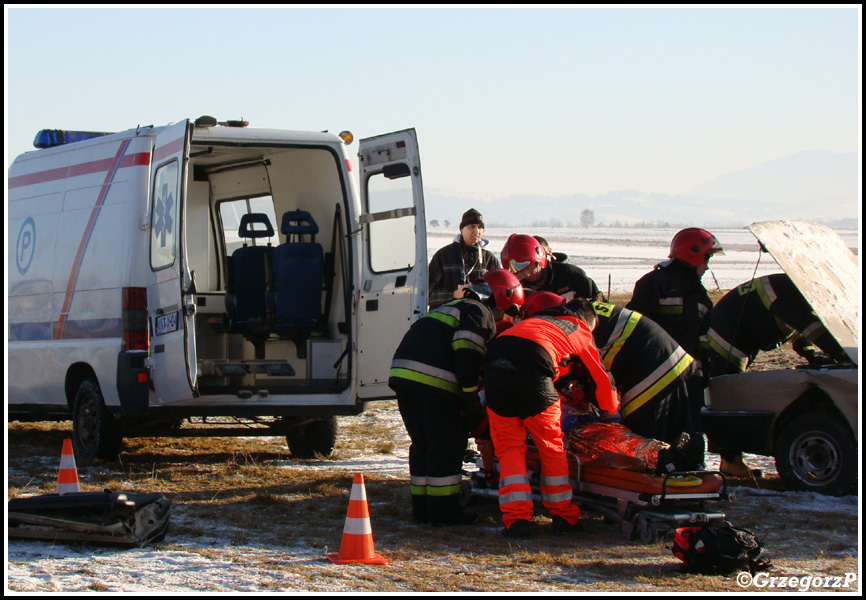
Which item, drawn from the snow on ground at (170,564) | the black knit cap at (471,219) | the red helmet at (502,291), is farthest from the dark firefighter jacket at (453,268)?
the snow on ground at (170,564)

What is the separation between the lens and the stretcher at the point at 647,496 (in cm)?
591

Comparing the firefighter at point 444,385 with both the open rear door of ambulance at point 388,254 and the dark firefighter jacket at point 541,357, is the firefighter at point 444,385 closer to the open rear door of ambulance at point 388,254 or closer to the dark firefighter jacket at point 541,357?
the dark firefighter jacket at point 541,357

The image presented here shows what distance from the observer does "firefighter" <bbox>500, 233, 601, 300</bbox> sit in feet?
25.5

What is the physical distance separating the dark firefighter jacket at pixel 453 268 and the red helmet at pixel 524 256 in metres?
1.35

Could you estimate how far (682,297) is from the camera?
317 inches

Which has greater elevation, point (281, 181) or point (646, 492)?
point (281, 181)

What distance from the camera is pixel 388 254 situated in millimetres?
8547

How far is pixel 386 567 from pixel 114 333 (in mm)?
3925

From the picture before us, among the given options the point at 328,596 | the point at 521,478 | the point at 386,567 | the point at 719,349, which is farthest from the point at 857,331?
the point at 328,596

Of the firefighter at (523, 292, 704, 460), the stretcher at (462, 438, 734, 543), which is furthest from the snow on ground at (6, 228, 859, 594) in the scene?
the firefighter at (523, 292, 704, 460)

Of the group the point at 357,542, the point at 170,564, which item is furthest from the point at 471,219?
the point at 170,564

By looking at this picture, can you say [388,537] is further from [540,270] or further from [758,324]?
[758,324]

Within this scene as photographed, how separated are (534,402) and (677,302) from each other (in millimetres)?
2458

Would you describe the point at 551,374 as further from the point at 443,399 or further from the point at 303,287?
the point at 303,287
